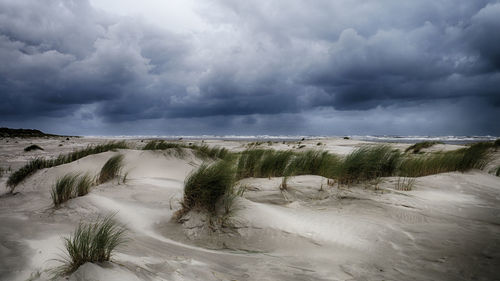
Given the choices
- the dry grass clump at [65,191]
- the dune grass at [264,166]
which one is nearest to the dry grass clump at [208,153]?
the dune grass at [264,166]

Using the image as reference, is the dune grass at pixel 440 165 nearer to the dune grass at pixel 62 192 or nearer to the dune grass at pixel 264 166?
the dune grass at pixel 264 166

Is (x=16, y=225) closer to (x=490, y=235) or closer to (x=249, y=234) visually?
(x=249, y=234)

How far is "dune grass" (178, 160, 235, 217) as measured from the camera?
3.80 m

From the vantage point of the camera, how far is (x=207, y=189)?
12.4 feet

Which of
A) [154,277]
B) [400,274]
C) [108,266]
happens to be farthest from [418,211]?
[108,266]

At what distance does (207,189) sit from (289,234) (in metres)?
1.17

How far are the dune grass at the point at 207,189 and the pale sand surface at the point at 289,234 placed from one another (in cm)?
22

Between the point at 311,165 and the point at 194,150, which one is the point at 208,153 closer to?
the point at 194,150

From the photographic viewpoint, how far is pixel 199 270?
8.26 ft

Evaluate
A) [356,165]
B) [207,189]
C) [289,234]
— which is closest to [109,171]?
[207,189]

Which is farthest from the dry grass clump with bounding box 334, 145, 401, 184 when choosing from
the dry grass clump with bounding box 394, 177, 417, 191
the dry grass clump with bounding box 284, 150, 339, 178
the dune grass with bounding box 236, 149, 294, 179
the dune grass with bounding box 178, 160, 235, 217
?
the dune grass with bounding box 178, 160, 235, 217

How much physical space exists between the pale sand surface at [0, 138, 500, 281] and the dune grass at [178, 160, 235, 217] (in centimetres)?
22

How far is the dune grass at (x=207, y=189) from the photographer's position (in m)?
3.80

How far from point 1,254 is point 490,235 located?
4.97 metres
